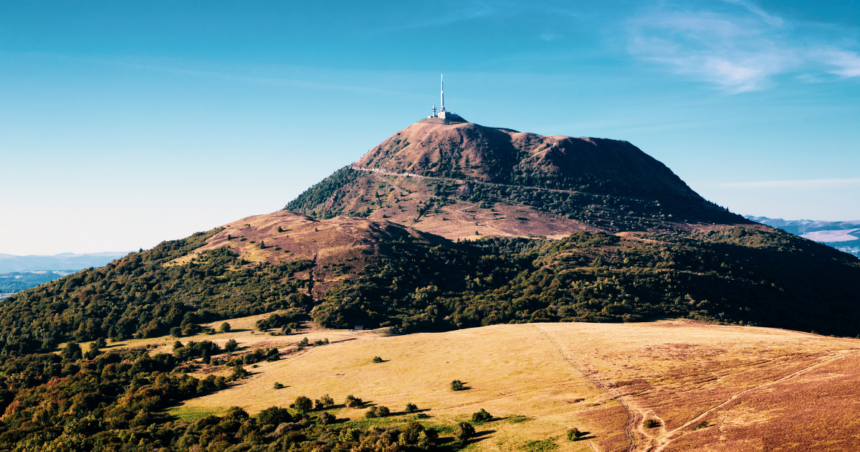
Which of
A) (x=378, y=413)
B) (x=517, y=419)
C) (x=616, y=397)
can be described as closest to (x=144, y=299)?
(x=378, y=413)

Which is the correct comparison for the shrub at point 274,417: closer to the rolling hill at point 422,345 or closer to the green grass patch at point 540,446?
the rolling hill at point 422,345

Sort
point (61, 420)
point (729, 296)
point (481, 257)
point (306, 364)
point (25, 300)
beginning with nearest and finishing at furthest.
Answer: point (61, 420)
point (306, 364)
point (729, 296)
point (25, 300)
point (481, 257)

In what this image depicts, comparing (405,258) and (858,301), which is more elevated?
(405,258)

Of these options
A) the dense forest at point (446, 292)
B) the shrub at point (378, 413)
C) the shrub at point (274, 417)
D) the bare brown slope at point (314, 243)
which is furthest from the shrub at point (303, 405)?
the bare brown slope at point (314, 243)

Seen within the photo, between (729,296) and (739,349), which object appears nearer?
(739,349)

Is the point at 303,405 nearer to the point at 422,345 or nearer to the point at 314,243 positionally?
the point at 422,345

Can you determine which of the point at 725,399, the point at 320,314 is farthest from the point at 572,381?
the point at 320,314

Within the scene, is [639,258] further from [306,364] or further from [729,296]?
[306,364]
